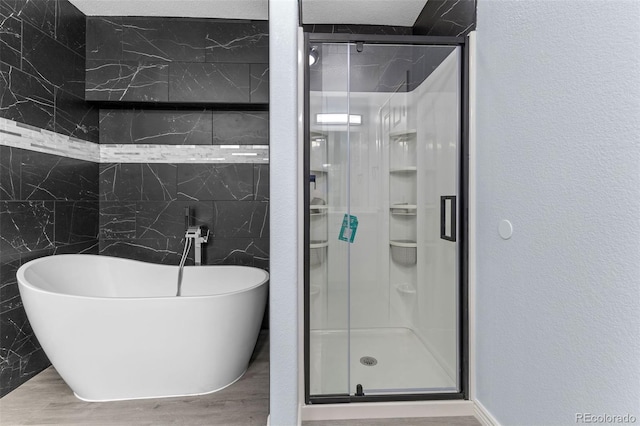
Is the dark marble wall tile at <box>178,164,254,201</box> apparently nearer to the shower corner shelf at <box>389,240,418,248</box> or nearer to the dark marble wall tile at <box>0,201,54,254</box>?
the dark marble wall tile at <box>0,201,54,254</box>

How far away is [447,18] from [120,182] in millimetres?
2635

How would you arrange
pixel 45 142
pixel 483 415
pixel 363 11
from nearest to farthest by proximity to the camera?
pixel 483 415, pixel 45 142, pixel 363 11

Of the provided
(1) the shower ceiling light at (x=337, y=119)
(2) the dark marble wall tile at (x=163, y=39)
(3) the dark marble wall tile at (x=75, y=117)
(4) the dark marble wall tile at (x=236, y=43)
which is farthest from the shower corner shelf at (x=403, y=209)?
(3) the dark marble wall tile at (x=75, y=117)

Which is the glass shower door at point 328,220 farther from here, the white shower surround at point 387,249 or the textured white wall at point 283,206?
the textured white wall at point 283,206

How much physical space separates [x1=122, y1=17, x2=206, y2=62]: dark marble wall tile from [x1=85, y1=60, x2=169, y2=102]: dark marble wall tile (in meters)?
0.08

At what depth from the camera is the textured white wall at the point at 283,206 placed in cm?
143

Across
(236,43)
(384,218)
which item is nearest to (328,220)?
(384,218)

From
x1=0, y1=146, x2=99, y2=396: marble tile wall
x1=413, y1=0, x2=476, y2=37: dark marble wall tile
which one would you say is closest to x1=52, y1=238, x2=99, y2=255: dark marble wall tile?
x1=0, y1=146, x2=99, y2=396: marble tile wall

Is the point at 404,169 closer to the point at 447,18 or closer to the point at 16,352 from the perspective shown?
the point at 447,18

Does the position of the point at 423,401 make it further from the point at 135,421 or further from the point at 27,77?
the point at 27,77

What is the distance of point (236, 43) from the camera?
2625 millimetres

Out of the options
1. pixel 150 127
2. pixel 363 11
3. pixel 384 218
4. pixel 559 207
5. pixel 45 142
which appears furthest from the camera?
pixel 150 127

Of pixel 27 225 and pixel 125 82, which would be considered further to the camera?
pixel 125 82

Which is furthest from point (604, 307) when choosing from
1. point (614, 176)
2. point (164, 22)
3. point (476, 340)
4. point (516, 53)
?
point (164, 22)
